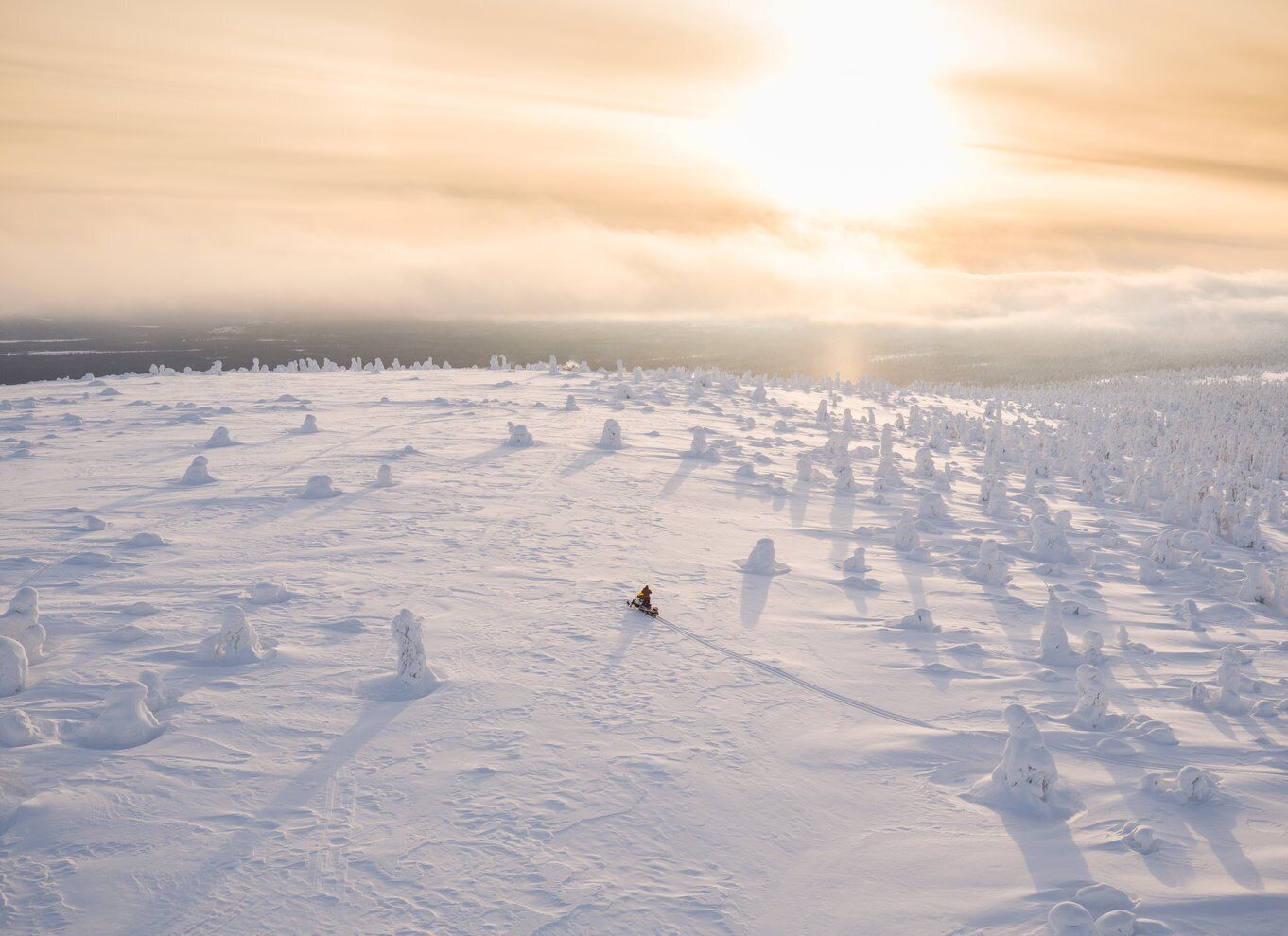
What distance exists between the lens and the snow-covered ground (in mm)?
5340

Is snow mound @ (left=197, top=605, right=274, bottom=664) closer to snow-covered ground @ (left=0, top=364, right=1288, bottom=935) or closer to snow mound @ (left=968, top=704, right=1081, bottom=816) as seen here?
snow-covered ground @ (left=0, top=364, right=1288, bottom=935)

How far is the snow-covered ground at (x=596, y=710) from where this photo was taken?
5.34 metres

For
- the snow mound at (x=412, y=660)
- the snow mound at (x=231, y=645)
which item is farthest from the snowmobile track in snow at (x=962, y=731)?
the snow mound at (x=231, y=645)

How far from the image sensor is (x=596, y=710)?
772 centimetres

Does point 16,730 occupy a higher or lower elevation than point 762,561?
lower

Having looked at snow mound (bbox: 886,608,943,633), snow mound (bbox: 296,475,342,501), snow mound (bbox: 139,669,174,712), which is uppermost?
snow mound (bbox: 296,475,342,501)

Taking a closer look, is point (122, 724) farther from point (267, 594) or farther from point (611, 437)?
point (611, 437)

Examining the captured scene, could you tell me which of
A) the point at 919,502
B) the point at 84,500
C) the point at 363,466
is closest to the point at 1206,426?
the point at 919,502

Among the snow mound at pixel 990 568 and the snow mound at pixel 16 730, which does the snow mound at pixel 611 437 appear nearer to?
the snow mound at pixel 990 568

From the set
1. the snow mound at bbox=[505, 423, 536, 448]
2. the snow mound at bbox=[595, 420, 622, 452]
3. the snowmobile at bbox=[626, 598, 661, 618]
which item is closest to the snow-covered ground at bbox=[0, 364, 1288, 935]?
the snowmobile at bbox=[626, 598, 661, 618]

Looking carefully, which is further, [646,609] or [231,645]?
[646,609]

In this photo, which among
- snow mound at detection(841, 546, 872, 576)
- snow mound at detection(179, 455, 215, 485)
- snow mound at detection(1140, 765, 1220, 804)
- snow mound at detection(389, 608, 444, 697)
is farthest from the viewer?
snow mound at detection(179, 455, 215, 485)

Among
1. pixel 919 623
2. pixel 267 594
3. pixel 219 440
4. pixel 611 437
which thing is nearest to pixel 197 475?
pixel 219 440

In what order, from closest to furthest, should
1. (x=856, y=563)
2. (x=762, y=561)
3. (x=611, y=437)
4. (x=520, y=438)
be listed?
(x=762, y=561), (x=856, y=563), (x=520, y=438), (x=611, y=437)
